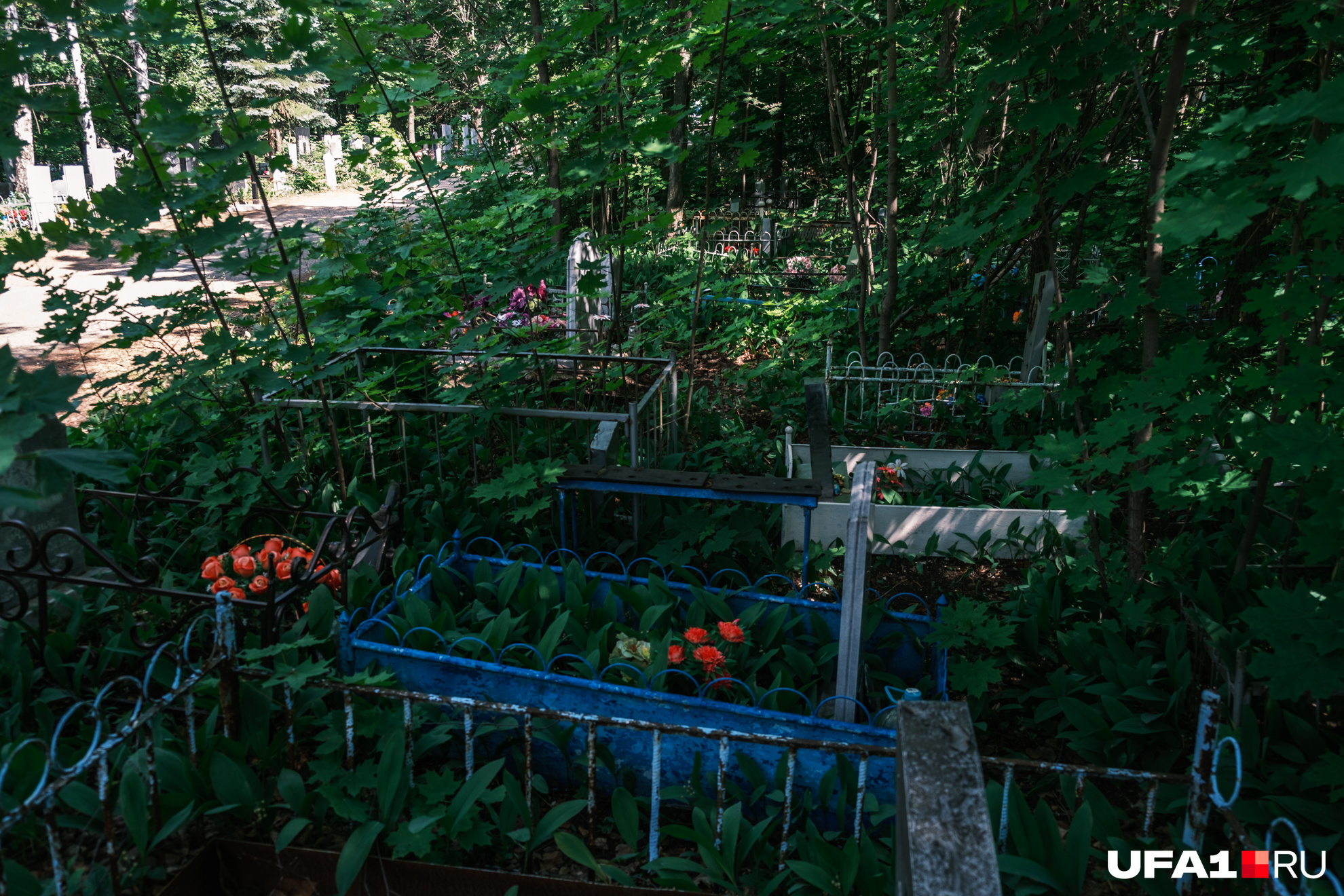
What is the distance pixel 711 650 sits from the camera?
3.14 metres

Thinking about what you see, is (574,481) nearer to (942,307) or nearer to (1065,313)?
(1065,313)

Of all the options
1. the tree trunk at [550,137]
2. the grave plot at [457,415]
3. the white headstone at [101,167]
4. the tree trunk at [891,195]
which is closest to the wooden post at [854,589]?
the grave plot at [457,415]

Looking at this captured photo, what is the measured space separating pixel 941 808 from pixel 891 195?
5.38m

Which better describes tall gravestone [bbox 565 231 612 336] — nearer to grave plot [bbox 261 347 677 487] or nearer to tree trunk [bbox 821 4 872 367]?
grave plot [bbox 261 347 677 487]

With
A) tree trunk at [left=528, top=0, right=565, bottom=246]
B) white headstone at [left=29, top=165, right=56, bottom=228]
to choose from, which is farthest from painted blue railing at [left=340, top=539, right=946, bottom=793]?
white headstone at [left=29, top=165, right=56, bottom=228]

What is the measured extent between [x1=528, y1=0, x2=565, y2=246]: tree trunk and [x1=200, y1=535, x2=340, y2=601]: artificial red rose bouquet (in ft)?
6.02

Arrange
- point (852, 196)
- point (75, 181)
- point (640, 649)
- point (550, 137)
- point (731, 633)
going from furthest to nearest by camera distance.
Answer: point (75, 181)
point (852, 196)
point (550, 137)
point (640, 649)
point (731, 633)

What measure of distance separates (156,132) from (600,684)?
2455 mm

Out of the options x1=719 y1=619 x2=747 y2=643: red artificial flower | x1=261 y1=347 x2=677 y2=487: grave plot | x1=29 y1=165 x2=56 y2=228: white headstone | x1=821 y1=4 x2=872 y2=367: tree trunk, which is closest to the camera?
x1=719 y1=619 x2=747 y2=643: red artificial flower

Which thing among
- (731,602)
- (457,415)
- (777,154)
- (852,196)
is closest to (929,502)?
(731,602)

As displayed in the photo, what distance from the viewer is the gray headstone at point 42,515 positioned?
3.39 metres

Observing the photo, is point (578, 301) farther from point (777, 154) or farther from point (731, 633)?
point (777, 154)

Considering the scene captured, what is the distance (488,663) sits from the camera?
10.1ft

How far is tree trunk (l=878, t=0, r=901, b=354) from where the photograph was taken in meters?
5.63
